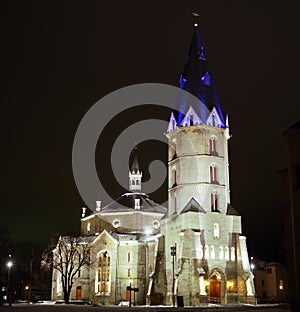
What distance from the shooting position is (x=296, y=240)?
26.1 meters

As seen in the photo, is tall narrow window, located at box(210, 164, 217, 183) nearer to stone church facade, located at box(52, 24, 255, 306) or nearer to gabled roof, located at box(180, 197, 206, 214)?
A: stone church facade, located at box(52, 24, 255, 306)

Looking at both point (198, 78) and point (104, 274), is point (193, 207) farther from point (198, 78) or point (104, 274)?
point (104, 274)

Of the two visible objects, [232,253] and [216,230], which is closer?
[232,253]

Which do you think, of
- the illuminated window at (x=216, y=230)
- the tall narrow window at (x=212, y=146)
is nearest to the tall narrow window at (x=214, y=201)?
the illuminated window at (x=216, y=230)

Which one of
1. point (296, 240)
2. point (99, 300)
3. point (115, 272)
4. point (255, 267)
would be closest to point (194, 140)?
point (115, 272)

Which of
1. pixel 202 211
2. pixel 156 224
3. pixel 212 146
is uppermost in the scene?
pixel 212 146

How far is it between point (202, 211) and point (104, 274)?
19.1 metres

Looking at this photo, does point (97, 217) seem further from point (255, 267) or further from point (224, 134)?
point (255, 267)

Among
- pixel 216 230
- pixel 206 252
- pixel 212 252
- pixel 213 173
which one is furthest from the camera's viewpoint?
pixel 213 173

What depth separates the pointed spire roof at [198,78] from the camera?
64312 millimetres

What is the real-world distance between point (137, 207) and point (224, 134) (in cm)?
2265

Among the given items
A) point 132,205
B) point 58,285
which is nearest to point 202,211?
point 132,205

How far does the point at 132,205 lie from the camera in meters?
81.2

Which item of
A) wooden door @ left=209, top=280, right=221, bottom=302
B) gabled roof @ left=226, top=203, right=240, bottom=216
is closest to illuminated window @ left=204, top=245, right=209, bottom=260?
wooden door @ left=209, top=280, right=221, bottom=302
